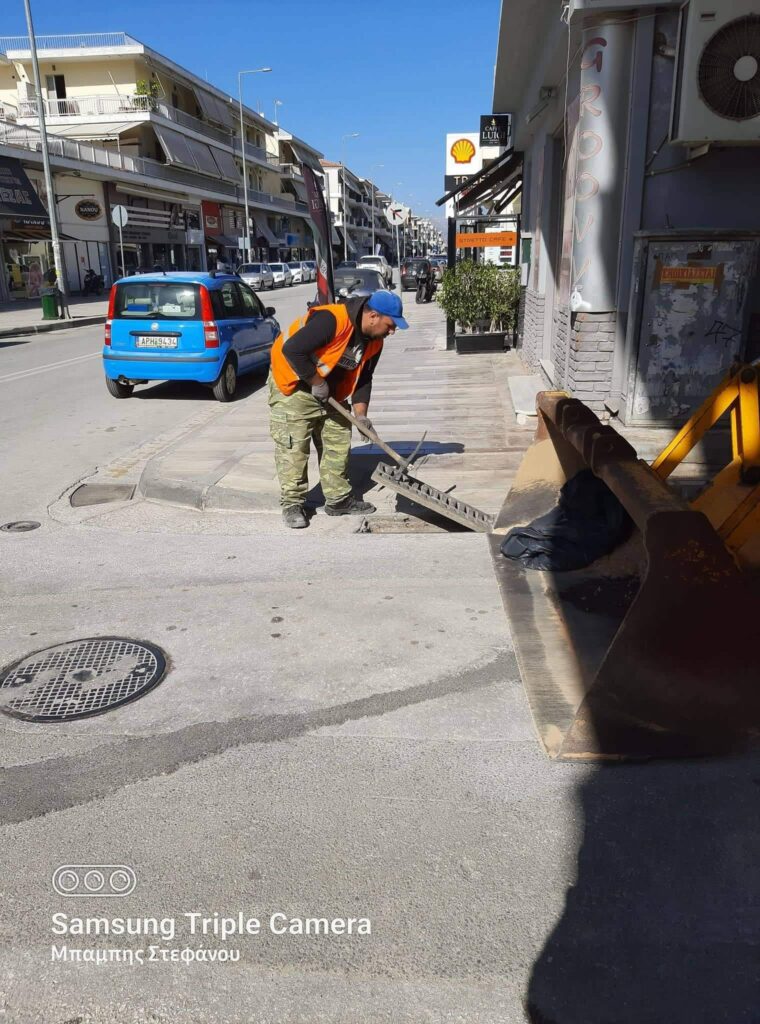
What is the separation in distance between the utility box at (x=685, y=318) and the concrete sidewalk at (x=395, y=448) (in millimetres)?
1298

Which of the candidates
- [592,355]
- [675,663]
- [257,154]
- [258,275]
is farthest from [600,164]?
[257,154]

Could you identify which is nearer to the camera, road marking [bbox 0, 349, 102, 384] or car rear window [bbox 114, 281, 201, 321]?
car rear window [bbox 114, 281, 201, 321]

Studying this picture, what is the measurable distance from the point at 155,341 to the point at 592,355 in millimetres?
Answer: 6385

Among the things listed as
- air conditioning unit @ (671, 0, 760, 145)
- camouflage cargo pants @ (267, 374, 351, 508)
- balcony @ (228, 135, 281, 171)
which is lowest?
camouflage cargo pants @ (267, 374, 351, 508)

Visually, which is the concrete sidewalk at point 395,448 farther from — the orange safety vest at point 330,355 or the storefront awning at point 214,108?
the storefront awning at point 214,108

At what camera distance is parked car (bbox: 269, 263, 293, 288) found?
50094 millimetres

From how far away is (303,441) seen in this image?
575cm

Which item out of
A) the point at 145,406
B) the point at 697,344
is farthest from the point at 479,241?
the point at 697,344

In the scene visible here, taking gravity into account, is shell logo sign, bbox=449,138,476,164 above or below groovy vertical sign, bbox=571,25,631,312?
above

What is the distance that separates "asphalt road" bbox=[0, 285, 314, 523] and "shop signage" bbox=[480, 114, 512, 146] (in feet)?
24.7

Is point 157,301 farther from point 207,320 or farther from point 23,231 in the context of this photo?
point 23,231

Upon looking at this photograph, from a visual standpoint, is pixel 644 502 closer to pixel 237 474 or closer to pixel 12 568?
Result: pixel 12 568

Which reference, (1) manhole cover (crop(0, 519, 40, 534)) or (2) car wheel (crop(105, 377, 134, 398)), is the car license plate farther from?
(1) manhole cover (crop(0, 519, 40, 534))

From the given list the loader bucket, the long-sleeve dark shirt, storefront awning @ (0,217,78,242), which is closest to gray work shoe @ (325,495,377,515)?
the long-sleeve dark shirt
